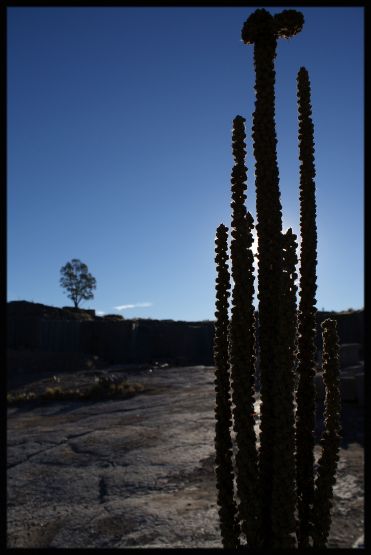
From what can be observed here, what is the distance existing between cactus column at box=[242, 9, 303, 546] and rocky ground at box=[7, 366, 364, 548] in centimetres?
493

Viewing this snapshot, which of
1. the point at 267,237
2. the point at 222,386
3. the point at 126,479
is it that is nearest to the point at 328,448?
the point at 222,386

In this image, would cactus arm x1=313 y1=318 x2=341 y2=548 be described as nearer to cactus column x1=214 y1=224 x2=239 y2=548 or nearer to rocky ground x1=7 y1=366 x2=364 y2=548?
cactus column x1=214 y1=224 x2=239 y2=548

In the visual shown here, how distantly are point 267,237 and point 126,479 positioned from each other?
8.54 meters

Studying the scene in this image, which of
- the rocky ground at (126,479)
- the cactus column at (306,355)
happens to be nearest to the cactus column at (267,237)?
the cactus column at (306,355)

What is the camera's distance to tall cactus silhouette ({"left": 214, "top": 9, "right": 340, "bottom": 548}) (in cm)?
265

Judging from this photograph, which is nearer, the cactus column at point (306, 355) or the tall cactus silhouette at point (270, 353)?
the tall cactus silhouette at point (270, 353)

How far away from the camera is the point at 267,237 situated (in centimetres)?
272

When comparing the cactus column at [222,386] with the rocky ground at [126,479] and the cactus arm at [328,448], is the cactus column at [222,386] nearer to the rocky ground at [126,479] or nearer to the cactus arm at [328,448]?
the cactus arm at [328,448]

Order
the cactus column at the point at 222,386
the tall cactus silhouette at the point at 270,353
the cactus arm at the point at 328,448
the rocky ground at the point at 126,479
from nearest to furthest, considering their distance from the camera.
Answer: the tall cactus silhouette at the point at 270,353
the cactus arm at the point at 328,448
the cactus column at the point at 222,386
the rocky ground at the point at 126,479

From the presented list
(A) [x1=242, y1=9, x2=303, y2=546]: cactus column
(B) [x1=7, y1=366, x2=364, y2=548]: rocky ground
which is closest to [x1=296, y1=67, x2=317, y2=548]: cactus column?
(A) [x1=242, y1=9, x2=303, y2=546]: cactus column

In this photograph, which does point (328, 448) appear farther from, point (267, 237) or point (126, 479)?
point (126, 479)

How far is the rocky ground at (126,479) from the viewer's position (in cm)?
754

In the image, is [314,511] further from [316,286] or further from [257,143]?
[257,143]
